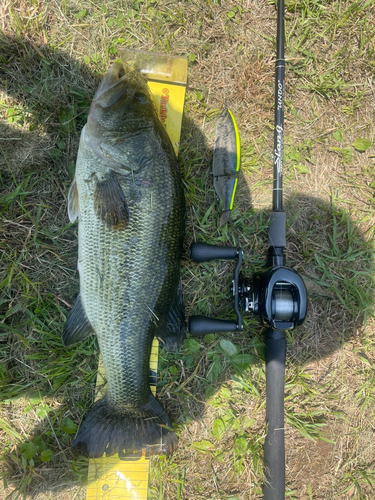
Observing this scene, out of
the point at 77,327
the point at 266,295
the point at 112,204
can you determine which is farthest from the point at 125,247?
the point at 266,295

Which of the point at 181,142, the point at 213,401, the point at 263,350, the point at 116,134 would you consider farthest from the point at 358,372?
the point at 116,134

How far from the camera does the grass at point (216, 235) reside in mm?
2660

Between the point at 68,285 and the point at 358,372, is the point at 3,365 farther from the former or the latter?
the point at 358,372

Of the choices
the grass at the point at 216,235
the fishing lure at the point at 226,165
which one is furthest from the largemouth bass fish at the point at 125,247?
the fishing lure at the point at 226,165

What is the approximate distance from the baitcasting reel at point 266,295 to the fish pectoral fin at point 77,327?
85 centimetres

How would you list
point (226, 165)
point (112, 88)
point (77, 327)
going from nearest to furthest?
point (112, 88) → point (77, 327) → point (226, 165)

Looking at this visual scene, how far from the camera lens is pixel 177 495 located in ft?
8.77

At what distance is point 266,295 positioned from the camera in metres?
2.35

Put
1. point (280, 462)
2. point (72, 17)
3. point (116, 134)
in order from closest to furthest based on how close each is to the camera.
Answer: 1. point (116, 134)
2. point (280, 462)
3. point (72, 17)

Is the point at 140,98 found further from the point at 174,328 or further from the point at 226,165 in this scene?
the point at 174,328

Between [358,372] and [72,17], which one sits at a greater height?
[72,17]

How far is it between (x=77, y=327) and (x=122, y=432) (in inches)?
35.3

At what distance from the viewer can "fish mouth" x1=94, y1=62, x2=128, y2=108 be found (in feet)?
7.54

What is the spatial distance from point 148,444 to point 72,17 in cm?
380
